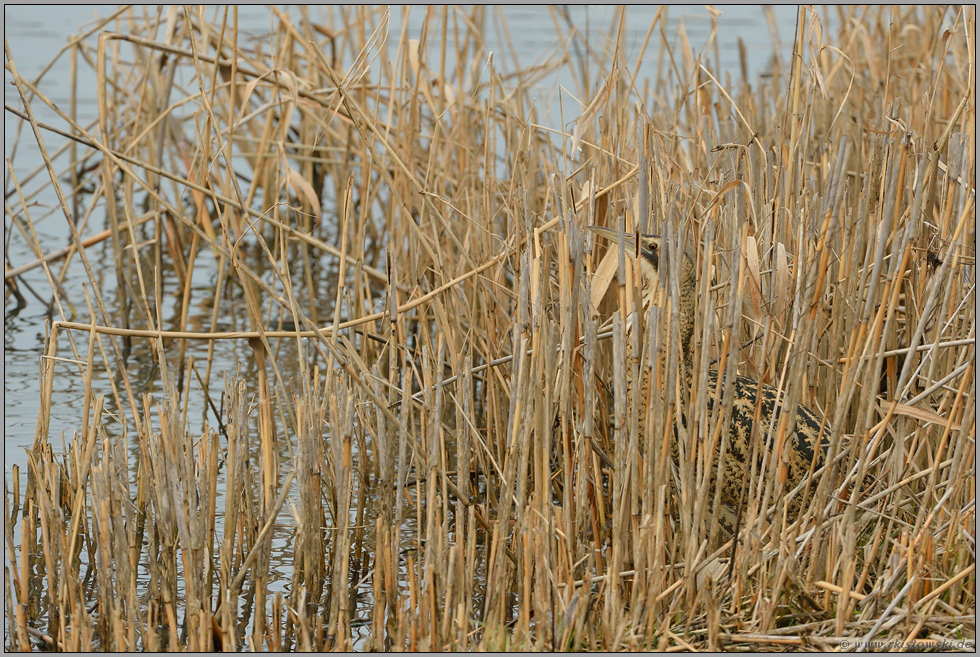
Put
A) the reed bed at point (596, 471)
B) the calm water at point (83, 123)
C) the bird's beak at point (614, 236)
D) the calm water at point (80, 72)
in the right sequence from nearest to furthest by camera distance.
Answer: the reed bed at point (596, 471), the bird's beak at point (614, 236), the calm water at point (83, 123), the calm water at point (80, 72)

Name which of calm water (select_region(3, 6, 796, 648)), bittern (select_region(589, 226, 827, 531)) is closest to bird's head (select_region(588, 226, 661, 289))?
bittern (select_region(589, 226, 827, 531))

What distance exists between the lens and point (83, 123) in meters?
8.80

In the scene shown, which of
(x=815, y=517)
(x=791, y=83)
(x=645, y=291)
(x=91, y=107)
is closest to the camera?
(x=815, y=517)

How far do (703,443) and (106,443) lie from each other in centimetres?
148

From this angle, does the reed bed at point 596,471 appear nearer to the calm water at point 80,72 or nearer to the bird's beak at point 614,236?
the bird's beak at point 614,236

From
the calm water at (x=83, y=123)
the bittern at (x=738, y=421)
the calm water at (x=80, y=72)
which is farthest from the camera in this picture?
the calm water at (x=80, y=72)

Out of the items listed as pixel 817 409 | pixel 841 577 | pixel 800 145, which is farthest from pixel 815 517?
pixel 800 145

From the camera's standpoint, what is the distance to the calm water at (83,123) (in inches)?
196

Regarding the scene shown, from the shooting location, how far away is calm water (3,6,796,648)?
4973 millimetres

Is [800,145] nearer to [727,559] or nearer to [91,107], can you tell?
[727,559]

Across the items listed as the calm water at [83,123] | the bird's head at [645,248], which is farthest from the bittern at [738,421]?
the calm water at [83,123]

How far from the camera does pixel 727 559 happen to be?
3.06 metres

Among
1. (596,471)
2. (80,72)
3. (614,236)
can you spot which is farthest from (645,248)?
(80,72)

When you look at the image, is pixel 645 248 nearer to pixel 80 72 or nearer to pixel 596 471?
pixel 596 471
